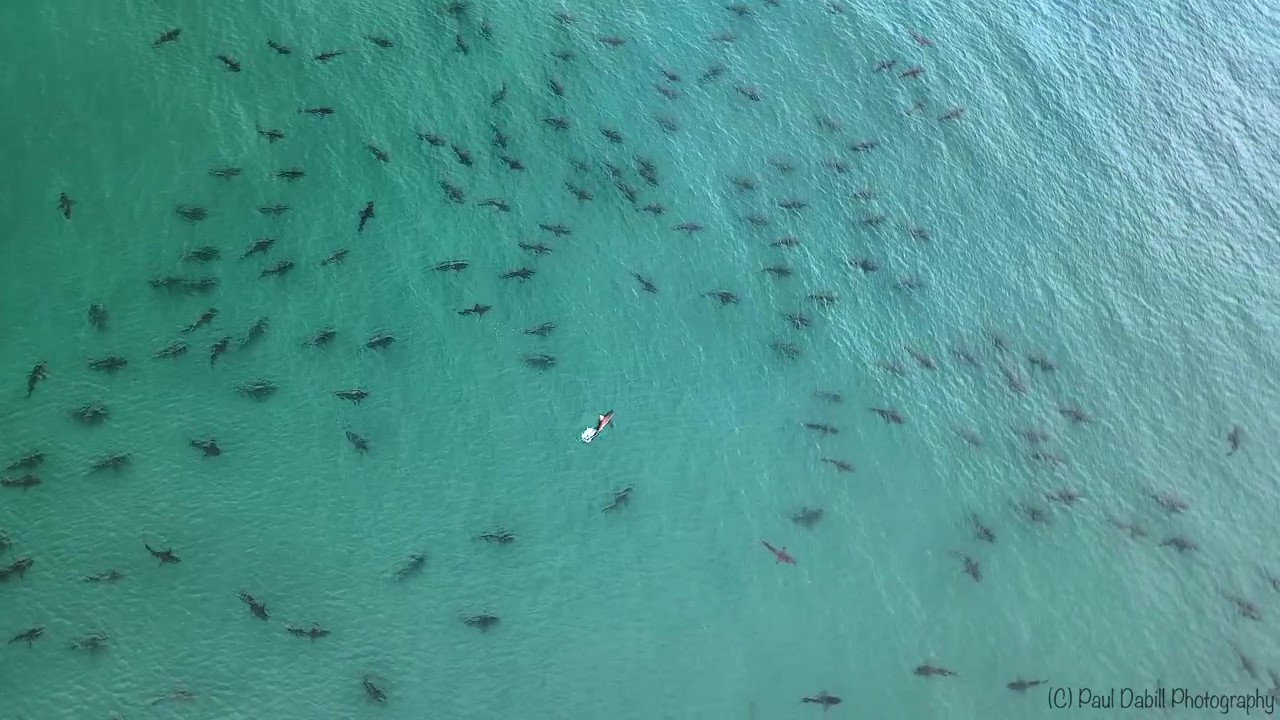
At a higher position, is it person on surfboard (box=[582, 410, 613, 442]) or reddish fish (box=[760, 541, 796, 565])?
person on surfboard (box=[582, 410, 613, 442])

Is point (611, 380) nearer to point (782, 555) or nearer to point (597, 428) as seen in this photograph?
point (597, 428)

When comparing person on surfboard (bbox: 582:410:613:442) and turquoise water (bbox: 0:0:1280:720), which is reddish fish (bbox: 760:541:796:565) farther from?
person on surfboard (bbox: 582:410:613:442)

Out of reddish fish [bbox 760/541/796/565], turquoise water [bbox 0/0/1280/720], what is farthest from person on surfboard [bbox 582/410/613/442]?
reddish fish [bbox 760/541/796/565]

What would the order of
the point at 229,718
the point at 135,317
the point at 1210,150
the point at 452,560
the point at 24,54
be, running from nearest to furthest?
1. the point at 229,718
2. the point at 452,560
3. the point at 135,317
4. the point at 24,54
5. the point at 1210,150

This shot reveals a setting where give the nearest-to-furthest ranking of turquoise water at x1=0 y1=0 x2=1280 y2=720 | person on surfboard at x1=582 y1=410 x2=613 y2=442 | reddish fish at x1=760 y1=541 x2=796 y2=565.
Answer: turquoise water at x1=0 y1=0 x2=1280 y2=720 < reddish fish at x1=760 y1=541 x2=796 y2=565 < person on surfboard at x1=582 y1=410 x2=613 y2=442

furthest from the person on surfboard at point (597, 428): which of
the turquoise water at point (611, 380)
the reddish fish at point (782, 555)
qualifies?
the reddish fish at point (782, 555)

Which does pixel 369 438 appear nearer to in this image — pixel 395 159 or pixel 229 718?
pixel 229 718

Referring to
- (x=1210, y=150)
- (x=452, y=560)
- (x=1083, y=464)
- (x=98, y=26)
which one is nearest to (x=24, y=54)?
(x=98, y=26)
